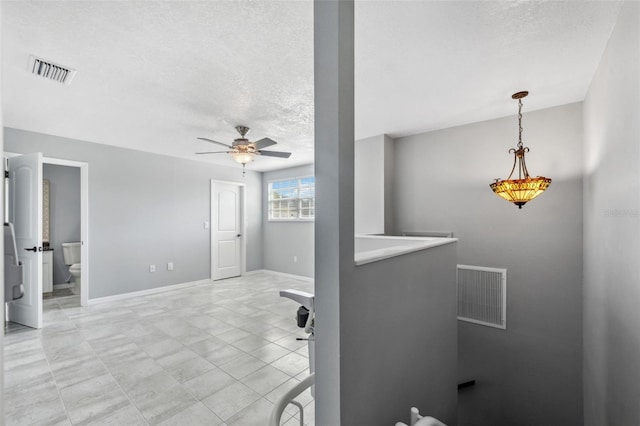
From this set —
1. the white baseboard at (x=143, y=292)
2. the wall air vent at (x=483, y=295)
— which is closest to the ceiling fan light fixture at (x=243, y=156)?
the wall air vent at (x=483, y=295)

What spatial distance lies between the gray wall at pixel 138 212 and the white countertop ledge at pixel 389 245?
12.3 feet

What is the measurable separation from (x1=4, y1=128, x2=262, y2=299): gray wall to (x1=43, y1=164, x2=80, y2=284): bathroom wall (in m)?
1.88

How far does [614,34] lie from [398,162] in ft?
8.34

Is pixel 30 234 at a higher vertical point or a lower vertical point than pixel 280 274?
higher

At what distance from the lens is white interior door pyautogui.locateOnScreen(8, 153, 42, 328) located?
345cm

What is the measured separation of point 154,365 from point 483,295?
3.57 metres

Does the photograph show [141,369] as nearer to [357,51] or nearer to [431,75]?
[357,51]

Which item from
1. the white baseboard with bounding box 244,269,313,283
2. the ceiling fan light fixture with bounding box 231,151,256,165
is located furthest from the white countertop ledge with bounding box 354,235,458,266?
the white baseboard with bounding box 244,269,313,283

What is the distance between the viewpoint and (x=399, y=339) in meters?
1.42

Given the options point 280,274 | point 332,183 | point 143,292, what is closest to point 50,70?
point 332,183

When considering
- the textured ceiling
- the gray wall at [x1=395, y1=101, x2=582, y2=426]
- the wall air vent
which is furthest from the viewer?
the wall air vent

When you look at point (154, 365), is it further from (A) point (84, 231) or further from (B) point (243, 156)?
(A) point (84, 231)

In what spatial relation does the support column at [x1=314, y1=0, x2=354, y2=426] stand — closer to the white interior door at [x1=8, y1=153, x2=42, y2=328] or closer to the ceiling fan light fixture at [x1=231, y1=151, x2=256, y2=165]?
the ceiling fan light fixture at [x1=231, y1=151, x2=256, y2=165]

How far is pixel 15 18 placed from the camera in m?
1.69
